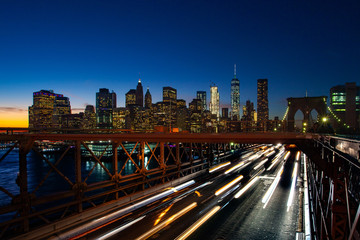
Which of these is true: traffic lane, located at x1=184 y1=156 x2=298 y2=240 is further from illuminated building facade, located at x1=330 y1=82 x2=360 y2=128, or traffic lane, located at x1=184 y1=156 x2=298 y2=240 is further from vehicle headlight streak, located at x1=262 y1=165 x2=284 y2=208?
illuminated building facade, located at x1=330 y1=82 x2=360 y2=128

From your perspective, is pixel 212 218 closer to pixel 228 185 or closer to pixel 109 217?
pixel 109 217

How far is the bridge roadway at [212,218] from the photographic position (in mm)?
12383

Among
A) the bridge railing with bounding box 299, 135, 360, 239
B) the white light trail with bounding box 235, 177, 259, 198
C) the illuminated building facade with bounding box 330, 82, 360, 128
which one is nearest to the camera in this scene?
the bridge railing with bounding box 299, 135, 360, 239

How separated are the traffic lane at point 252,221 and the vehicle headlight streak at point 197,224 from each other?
0.80 ft

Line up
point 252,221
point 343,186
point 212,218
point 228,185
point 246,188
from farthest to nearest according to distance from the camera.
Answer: point 228,185
point 246,188
point 212,218
point 252,221
point 343,186

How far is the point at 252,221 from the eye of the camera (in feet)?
48.2

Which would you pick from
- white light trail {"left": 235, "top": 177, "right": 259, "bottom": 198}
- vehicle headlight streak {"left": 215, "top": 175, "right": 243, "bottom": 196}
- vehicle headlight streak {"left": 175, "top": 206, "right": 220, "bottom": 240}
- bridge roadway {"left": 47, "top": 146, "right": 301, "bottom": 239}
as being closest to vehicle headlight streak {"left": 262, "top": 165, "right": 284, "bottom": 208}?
bridge roadway {"left": 47, "top": 146, "right": 301, "bottom": 239}

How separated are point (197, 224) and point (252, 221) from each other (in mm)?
3685

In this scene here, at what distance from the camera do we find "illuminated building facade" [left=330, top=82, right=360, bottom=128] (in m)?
159

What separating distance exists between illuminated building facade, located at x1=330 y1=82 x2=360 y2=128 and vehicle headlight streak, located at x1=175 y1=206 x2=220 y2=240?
522ft

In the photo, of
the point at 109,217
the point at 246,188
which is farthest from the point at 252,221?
the point at 109,217

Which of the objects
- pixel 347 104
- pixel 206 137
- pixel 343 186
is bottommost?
pixel 343 186

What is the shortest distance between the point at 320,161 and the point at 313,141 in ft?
13.7

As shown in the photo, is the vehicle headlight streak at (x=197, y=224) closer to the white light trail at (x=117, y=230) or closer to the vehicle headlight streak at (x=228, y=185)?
the white light trail at (x=117, y=230)
